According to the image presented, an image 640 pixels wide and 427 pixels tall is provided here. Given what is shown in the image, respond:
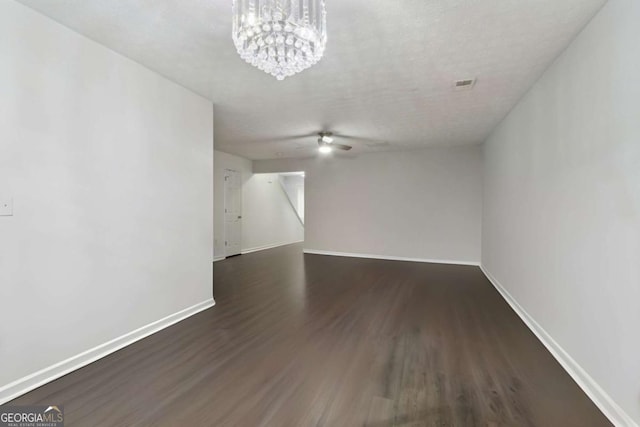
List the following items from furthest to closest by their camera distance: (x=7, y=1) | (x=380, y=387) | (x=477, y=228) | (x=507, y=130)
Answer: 1. (x=477, y=228)
2. (x=507, y=130)
3. (x=380, y=387)
4. (x=7, y=1)

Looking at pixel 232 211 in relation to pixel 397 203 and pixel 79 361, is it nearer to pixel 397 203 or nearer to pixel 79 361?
pixel 397 203

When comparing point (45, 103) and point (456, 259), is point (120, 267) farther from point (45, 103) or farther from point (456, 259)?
point (456, 259)

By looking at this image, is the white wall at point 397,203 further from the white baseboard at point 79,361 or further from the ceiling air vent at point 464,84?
the white baseboard at point 79,361

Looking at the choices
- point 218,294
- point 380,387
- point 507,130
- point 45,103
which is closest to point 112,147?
point 45,103

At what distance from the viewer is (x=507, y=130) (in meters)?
3.75

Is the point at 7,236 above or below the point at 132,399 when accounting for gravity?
above

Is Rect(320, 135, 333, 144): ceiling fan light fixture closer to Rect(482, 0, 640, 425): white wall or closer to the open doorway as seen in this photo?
Rect(482, 0, 640, 425): white wall

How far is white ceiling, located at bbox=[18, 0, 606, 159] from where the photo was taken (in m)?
1.80

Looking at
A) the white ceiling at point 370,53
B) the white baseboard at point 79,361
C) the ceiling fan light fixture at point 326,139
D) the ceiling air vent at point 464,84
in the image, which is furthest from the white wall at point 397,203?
the white baseboard at point 79,361

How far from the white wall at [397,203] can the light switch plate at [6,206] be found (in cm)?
582

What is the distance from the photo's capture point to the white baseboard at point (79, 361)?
1778 millimetres

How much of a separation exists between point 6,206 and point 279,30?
2.03 m

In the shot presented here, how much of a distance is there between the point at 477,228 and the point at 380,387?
4.89 meters

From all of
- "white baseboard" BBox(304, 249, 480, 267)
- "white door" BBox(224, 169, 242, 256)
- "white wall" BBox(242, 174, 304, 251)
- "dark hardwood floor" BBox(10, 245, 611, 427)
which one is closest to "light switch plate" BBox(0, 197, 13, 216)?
"dark hardwood floor" BBox(10, 245, 611, 427)
